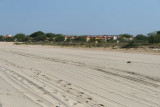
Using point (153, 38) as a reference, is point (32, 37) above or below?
above

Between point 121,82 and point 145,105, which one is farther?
point 121,82

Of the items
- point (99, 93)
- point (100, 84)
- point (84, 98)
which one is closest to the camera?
point (84, 98)

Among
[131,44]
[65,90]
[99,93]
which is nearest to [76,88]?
[65,90]

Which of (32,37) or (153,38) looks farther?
(32,37)

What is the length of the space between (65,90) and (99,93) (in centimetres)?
88

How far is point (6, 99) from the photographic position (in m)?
5.00

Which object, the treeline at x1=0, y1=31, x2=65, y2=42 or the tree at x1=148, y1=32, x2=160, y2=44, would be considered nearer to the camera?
the tree at x1=148, y1=32, x2=160, y2=44

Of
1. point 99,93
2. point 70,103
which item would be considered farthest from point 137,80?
point 70,103

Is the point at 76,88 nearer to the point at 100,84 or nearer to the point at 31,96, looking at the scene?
the point at 100,84

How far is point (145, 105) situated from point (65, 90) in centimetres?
211

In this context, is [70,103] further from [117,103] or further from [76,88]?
[76,88]

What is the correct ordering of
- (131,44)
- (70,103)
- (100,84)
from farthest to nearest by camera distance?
1. (131,44)
2. (100,84)
3. (70,103)

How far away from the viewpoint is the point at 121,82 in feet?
23.7

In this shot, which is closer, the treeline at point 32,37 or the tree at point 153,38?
the tree at point 153,38
